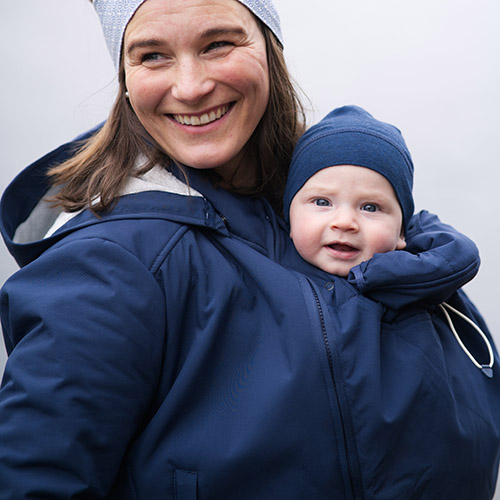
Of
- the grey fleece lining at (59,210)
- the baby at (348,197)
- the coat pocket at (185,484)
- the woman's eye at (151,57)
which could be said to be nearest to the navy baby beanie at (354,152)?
the baby at (348,197)

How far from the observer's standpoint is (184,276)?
3.54 ft

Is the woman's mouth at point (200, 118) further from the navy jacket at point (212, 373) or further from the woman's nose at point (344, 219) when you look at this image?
the woman's nose at point (344, 219)

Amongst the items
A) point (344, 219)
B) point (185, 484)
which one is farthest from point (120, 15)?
point (185, 484)

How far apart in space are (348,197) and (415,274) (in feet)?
0.63

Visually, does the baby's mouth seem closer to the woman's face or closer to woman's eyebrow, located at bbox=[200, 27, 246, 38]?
the woman's face

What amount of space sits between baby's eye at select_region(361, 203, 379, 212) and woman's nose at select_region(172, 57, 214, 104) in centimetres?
36

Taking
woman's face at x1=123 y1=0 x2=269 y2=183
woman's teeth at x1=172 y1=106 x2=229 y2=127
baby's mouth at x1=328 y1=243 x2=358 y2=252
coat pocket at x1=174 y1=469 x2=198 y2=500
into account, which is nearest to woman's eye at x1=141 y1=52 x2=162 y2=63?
woman's face at x1=123 y1=0 x2=269 y2=183

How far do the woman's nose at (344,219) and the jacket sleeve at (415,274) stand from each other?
7 centimetres

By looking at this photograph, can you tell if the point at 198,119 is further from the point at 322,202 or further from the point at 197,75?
the point at 322,202

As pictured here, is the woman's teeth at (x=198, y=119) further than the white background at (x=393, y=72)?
No

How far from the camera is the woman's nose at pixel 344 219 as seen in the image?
3.99ft

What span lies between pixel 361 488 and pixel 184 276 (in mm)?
427

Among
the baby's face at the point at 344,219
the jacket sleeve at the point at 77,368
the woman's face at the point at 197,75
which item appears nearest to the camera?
the jacket sleeve at the point at 77,368

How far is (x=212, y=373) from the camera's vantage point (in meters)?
1.07
